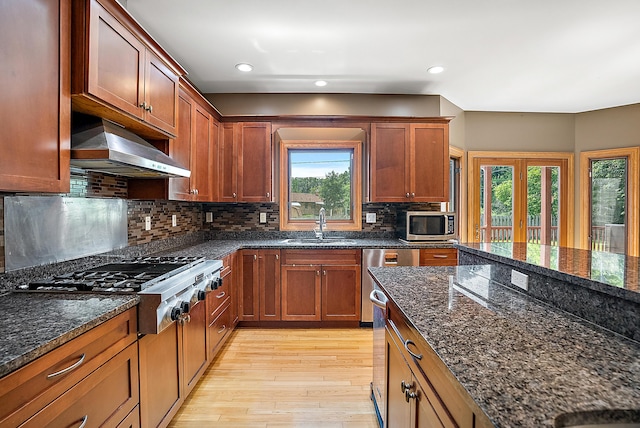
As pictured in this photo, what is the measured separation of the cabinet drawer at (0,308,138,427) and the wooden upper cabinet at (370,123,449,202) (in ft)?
8.94

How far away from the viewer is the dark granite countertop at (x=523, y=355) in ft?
1.99

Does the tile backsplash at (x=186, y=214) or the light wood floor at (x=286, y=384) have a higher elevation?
the tile backsplash at (x=186, y=214)

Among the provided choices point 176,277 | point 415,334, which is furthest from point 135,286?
point 415,334

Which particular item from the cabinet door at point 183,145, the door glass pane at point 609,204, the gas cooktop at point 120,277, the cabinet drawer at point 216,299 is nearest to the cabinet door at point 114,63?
the cabinet door at point 183,145

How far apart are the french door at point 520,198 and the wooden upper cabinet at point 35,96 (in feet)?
13.9

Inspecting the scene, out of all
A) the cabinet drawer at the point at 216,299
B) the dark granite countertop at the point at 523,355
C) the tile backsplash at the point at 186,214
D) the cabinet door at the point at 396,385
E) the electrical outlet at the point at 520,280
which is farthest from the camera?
the cabinet drawer at the point at 216,299

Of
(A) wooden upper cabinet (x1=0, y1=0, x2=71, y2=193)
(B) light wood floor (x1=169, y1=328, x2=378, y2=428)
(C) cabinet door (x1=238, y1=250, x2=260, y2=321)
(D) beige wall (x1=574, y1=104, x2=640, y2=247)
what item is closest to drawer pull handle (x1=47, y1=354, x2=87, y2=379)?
(A) wooden upper cabinet (x1=0, y1=0, x2=71, y2=193)

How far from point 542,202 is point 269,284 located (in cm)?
388

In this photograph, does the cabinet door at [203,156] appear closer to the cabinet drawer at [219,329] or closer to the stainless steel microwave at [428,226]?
the cabinet drawer at [219,329]

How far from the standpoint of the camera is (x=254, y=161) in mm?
3459

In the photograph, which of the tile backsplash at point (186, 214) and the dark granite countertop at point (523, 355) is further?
the tile backsplash at point (186, 214)

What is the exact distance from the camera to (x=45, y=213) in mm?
1698

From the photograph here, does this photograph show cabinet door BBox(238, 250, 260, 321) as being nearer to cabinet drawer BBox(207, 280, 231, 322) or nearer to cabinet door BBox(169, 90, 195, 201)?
cabinet drawer BBox(207, 280, 231, 322)

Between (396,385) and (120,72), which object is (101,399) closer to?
(396,385)
